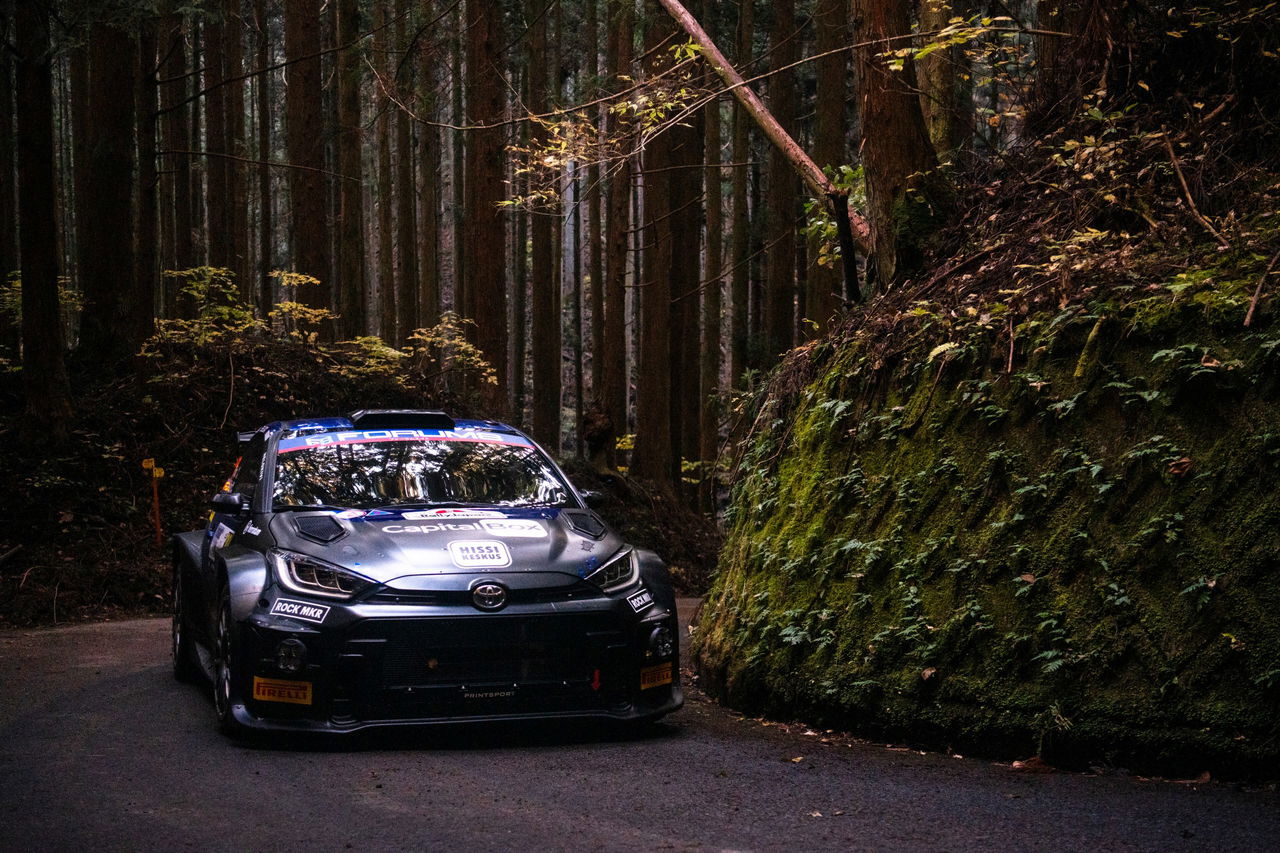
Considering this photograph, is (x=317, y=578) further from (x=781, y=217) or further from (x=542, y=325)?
(x=542, y=325)

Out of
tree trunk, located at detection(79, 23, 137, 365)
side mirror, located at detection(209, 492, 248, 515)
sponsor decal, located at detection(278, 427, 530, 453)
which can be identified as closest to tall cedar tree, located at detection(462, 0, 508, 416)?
tree trunk, located at detection(79, 23, 137, 365)

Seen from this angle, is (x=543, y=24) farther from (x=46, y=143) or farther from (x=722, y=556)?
(x=722, y=556)

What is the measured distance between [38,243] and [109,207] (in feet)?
7.92

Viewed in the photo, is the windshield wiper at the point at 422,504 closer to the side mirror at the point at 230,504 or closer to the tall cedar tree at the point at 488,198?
the side mirror at the point at 230,504

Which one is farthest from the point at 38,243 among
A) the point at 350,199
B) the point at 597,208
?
the point at 597,208

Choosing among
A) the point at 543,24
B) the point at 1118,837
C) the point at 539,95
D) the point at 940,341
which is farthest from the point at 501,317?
the point at 1118,837

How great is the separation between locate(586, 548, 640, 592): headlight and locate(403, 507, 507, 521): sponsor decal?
0.75m

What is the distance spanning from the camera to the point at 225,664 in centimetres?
690

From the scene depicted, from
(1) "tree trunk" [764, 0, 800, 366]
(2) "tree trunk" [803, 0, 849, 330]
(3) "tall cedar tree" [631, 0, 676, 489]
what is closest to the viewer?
(2) "tree trunk" [803, 0, 849, 330]

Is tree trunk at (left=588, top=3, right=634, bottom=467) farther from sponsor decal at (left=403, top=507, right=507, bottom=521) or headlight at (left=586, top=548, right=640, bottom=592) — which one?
headlight at (left=586, top=548, right=640, bottom=592)

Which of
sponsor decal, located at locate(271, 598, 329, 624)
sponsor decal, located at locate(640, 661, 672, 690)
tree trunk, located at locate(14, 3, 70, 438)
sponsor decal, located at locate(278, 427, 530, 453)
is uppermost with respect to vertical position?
tree trunk, located at locate(14, 3, 70, 438)

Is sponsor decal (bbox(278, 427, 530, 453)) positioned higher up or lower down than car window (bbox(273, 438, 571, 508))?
higher up

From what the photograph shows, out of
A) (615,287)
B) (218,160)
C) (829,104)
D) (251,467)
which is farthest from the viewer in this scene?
(218,160)

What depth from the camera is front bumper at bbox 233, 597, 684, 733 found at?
6406mm
